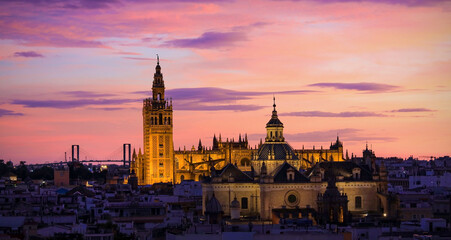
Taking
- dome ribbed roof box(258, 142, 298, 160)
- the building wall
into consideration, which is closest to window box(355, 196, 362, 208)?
the building wall

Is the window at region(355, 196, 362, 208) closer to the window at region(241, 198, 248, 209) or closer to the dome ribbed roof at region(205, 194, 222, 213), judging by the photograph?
the window at region(241, 198, 248, 209)

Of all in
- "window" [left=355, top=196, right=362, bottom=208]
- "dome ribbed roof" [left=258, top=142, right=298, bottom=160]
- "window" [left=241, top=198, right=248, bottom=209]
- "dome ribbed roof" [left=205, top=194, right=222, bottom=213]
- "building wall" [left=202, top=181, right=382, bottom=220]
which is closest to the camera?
"dome ribbed roof" [left=205, top=194, right=222, bottom=213]

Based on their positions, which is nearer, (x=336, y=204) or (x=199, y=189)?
(x=336, y=204)

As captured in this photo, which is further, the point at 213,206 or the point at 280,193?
the point at 280,193

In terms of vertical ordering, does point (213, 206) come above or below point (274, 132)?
below

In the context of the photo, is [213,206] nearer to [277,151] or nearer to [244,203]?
[244,203]

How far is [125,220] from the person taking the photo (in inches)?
5098

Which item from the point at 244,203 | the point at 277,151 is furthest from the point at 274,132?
the point at 244,203

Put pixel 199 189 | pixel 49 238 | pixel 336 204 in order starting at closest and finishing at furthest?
pixel 49 238 < pixel 336 204 < pixel 199 189

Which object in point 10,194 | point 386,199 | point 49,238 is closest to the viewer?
point 49,238

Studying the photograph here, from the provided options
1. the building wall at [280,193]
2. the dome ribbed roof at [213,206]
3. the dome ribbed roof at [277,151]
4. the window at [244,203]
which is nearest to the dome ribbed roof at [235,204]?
the dome ribbed roof at [213,206]

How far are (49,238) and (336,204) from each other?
38.9 metres

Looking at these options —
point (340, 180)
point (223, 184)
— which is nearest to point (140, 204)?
point (223, 184)

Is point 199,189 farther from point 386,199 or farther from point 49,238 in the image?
point 49,238
